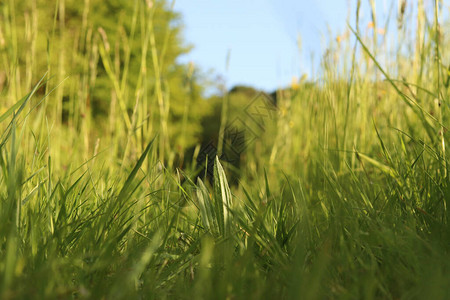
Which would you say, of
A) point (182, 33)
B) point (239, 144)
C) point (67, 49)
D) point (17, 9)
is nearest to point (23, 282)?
point (239, 144)

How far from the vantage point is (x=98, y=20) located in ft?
41.6

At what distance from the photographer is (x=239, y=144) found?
1459mm

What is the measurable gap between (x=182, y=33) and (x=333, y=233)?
60.0 ft

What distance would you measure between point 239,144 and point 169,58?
16102 millimetres

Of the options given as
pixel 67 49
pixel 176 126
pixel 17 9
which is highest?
pixel 17 9

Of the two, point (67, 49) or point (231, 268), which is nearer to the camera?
point (231, 268)

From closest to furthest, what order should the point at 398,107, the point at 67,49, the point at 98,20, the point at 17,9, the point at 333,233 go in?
the point at 333,233 < the point at 398,107 < the point at 17,9 < the point at 67,49 < the point at 98,20

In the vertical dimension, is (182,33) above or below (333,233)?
above

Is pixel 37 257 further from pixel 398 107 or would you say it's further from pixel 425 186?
pixel 398 107

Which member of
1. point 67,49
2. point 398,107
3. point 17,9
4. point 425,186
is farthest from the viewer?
point 67,49

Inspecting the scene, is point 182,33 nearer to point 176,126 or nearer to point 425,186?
point 176,126

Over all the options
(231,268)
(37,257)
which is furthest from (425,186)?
(37,257)

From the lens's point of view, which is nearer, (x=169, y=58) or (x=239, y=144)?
(x=239, y=144)

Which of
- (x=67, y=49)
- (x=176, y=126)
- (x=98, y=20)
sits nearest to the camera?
(x=67, y=49)
